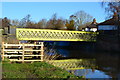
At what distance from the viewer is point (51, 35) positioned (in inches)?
1264

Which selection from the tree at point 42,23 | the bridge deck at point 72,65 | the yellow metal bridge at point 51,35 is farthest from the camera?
the tree at point 42,23

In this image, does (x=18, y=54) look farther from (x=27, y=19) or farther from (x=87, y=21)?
(x=87, y=21)

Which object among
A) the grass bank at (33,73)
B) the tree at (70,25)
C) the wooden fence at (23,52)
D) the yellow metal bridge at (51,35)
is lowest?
the grass bank at (33,73)

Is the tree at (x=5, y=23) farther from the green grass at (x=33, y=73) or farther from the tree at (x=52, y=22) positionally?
the green grass at (x=33, y=73)

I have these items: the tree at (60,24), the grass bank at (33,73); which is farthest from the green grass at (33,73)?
the tree at (60,24)

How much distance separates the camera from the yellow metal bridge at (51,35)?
30422mm

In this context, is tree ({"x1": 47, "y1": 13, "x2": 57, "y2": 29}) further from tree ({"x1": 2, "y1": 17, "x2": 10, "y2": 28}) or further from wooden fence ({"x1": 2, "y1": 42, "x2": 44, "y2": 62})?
wooden fence ({"x1": 2, "y1": 42, "x2": 44, "y2": 62})

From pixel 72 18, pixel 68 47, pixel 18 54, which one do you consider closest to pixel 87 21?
pixel 72 18

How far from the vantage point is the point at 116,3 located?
32875mm

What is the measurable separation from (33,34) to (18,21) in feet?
111

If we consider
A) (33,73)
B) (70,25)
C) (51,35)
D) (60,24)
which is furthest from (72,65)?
(60,24)

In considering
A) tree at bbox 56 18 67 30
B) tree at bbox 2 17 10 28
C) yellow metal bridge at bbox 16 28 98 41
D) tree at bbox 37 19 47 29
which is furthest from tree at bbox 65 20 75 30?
yellow metal bridge at bbox 16 28 98 41

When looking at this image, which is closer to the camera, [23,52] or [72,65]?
[23,52]

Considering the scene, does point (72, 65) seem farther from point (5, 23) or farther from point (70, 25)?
point (5, 23)
